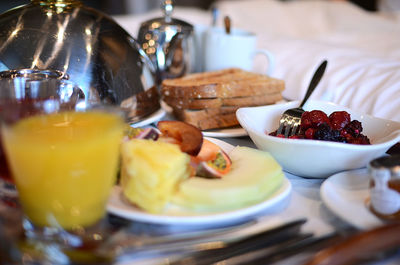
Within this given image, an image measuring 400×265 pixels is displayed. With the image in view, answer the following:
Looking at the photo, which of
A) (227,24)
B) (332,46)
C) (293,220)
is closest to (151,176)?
(293,220)

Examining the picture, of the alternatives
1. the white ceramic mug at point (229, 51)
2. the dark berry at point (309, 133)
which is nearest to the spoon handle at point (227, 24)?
the white ceramic mug at point (229, 51)

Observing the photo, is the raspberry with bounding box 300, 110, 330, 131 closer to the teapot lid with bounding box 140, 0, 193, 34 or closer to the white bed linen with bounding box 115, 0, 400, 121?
the white bed linen with bounding box 115, 0, 400, 121

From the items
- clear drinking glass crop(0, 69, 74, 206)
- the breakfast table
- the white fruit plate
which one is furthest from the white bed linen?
clear drinking glass crop(0, 69, 74, 206)

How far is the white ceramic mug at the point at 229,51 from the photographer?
1.11 metres

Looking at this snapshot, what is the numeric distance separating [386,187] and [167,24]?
0.79 meters

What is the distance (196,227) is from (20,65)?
448 millimetres

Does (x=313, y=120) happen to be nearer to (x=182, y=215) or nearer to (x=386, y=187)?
(x=386, y=187)

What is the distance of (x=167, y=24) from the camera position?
3.59ft

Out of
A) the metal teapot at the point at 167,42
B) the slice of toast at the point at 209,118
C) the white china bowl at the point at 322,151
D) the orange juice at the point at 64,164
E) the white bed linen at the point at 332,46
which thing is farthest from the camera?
the metal teapot at the point at 167,42

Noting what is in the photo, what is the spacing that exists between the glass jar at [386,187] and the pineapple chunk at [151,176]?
24 centimetres

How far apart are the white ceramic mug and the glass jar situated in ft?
2.29

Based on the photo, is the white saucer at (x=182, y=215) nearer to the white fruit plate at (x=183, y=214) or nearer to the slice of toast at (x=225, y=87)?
the white fruit plate at (x=183, y=214)

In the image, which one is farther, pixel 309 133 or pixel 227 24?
pixel 227 24

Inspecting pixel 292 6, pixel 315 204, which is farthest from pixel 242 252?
pixel 292 6
